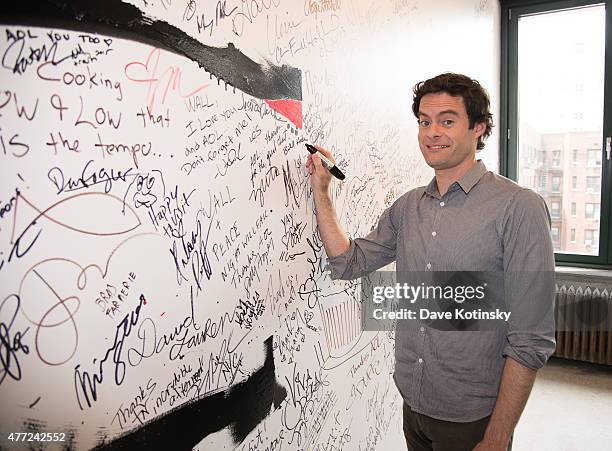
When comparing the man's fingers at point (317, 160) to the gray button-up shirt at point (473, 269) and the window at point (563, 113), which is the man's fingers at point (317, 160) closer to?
the gray button-up shirt at point (473, 269)

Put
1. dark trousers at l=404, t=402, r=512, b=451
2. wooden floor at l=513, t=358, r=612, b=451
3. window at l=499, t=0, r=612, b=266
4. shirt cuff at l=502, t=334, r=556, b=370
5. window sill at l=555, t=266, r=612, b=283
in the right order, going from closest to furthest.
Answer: shirt cuff at l=502, t=334, r=556, b=370, dark trousers at l=404, t=402, r=512, b=451, wooden floor at l=513, t=358, r=612, b=451, window sill at l=555, t=266, r=612, b=283, window at l=499, t=0, r=612, b=266

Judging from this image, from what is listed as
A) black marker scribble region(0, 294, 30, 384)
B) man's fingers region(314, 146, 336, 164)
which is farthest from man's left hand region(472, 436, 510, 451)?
black marker scribble region(0, 294, 30, 384)

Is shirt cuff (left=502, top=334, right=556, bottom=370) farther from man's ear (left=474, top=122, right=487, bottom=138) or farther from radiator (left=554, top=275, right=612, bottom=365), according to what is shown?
radiator (left=554, top=275, right=612, bottom=365)

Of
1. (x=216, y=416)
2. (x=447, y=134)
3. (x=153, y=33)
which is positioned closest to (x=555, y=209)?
(x=447, y=134)

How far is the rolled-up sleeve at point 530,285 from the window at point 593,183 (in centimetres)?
270

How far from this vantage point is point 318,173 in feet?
3.99

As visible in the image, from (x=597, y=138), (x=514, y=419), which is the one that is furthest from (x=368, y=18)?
(x=597, y=138)

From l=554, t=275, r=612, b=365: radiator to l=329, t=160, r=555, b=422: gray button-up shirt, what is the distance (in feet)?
7.97

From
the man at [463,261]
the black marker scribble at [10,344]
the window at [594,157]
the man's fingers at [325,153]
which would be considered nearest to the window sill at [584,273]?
the window at [594,157]

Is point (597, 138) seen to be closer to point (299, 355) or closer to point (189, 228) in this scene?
point (299, 355)

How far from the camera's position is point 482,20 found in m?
2.94

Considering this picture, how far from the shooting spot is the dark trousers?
1.17 metres

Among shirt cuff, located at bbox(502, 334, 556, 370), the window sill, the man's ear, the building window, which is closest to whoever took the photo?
shirt cuff, located at bbox(502, 334, 556, 370)

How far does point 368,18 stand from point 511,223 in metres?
0.82
